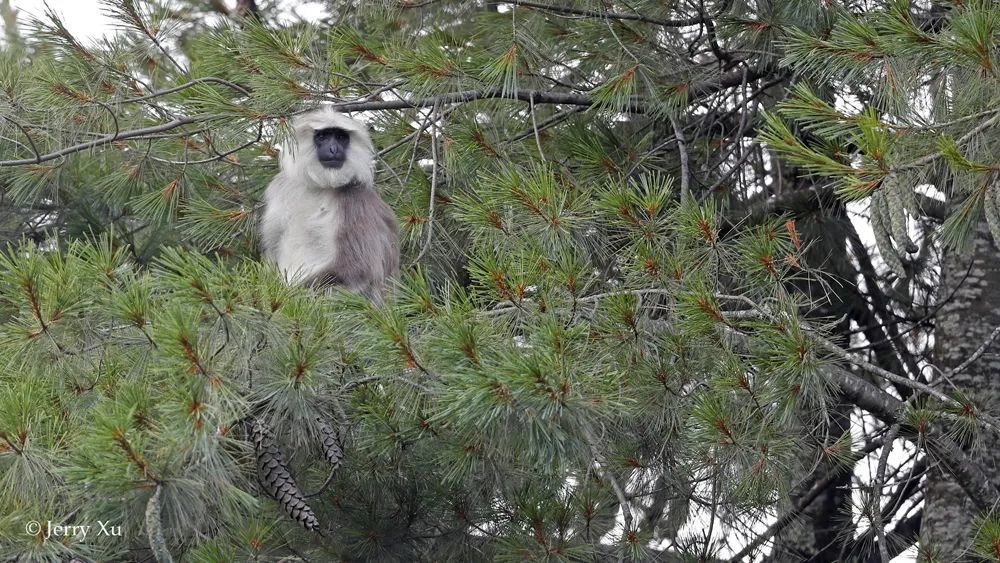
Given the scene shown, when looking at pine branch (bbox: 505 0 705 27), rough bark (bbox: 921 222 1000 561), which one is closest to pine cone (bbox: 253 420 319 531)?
pine branch (bbox: 505 0 705 27)

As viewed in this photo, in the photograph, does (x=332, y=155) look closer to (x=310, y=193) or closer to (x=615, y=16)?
(x=310, y=193)

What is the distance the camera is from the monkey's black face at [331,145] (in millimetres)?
4855

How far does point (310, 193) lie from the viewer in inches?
197

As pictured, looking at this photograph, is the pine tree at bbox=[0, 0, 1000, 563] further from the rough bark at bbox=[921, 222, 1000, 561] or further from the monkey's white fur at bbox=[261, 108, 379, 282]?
the monkey's white fur at bbox=[261, 108, 379, 282]

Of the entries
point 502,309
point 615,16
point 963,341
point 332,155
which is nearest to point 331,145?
point 332,155

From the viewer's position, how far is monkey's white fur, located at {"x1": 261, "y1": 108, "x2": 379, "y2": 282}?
4906 millimetres

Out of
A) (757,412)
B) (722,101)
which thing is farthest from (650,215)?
(722,101)

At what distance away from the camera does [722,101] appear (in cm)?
527

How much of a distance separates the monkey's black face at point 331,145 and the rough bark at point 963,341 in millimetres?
2767

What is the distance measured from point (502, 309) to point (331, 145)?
6.58 feet

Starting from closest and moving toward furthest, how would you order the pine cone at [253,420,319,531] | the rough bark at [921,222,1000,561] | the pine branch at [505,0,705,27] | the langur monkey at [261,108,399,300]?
the pine cone at [253,420,319,531] < the pine branch at [505,0,705,27] < the langur monkey at [261,108,399,300] < the rough bark at [921,222,1000,561]

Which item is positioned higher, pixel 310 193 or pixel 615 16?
pixel 615 16

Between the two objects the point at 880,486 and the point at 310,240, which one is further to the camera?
the point at 310,240

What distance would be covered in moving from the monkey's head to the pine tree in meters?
0.15
